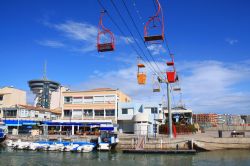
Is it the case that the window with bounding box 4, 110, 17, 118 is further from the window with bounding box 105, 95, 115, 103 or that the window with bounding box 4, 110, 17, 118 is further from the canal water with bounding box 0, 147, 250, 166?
the canal water with bounding box 0, 147, 250, 166

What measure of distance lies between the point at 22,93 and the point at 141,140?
58404mm

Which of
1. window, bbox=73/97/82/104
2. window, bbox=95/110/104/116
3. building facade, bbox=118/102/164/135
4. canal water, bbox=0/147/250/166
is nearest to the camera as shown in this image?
canal water, bbox=0/147/250/166

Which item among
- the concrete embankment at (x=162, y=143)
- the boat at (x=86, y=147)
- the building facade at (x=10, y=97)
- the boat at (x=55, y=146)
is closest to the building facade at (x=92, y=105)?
the boat at (x=55, y=146)

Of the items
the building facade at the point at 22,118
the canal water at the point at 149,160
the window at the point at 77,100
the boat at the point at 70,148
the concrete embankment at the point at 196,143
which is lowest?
the canal water at the point at 149,160

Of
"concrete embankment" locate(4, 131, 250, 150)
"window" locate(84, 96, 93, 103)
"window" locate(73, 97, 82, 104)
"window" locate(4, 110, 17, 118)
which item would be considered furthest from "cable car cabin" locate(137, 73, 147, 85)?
"window" locate(4, 110, 17, 118)

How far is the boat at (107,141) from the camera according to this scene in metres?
57.5

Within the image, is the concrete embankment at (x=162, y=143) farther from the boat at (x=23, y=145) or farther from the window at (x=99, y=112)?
the boat at (x=23, y=145)

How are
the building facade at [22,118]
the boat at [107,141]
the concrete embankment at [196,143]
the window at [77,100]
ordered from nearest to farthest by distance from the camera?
the concrete embankment at [196,143], the boat at [107,141], the building facade at [22,118], the window at [77,100]

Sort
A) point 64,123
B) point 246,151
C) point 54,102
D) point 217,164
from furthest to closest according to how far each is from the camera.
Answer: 1. point 54,102
2. point 64,123
3. point 246,151
4. point 217,164

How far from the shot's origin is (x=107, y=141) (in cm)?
5862

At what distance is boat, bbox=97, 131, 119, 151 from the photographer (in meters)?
57.5

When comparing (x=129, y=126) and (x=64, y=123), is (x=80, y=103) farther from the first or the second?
(x=129, y=126)

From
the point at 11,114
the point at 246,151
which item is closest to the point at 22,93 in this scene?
the point at 11,114

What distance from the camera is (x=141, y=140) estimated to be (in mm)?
57500
